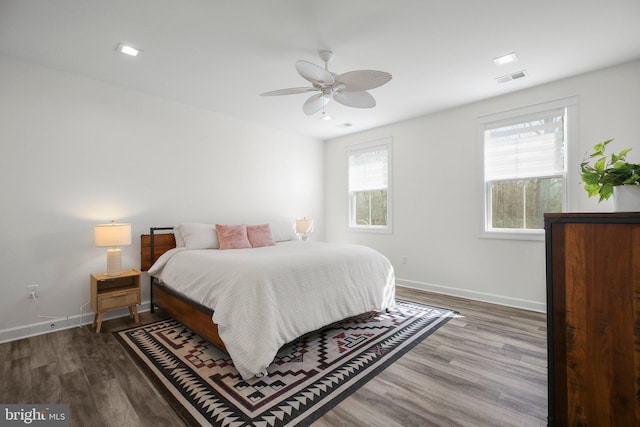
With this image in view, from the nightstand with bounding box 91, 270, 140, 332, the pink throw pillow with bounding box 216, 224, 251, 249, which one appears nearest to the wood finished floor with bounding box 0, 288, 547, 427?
the nightstand with bounding box 91, 270, 140, 332

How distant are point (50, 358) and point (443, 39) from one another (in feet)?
13.8

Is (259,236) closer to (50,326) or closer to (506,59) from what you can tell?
(50,326)

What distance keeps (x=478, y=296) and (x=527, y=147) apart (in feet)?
6.53

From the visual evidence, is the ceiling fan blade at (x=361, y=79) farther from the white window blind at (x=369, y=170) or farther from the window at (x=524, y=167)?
the white window blind at (x=369, y=170)

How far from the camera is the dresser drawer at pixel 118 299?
2936mm

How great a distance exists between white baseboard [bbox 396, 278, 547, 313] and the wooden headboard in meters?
3.50

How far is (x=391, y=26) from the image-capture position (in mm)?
2377

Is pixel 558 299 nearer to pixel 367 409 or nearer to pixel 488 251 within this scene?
pixel 367 409

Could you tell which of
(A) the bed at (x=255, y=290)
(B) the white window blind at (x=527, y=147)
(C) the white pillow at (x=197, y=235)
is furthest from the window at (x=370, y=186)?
(C) the white pillow at (x=197, y=235)

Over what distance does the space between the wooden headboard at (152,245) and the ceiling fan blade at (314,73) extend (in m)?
2.64

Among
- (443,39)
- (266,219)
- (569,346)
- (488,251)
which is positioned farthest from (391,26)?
(266,219)

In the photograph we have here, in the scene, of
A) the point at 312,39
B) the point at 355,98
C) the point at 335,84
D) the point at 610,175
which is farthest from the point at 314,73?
the point at 610,175

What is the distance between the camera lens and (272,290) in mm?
2230

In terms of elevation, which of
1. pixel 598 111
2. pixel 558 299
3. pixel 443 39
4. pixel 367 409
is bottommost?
pixel 367 409
